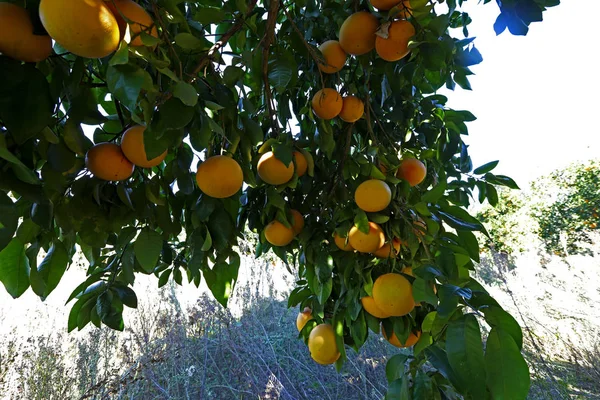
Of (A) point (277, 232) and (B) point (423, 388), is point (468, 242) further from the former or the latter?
(A) point (277, 232)

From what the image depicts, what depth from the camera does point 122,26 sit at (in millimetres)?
546

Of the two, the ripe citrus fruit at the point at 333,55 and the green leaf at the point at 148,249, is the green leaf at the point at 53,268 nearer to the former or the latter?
the green leaf at the point at 148,249

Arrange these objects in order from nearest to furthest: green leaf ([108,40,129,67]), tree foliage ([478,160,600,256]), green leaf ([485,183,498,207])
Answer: green leaf ([108,40,129,67]) < green leaf ([485,183,498,207]) < tree foliage ([478,160,600,256])

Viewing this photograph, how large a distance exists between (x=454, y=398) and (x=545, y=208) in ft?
28.6

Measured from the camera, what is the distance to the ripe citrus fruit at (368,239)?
1.14 meters

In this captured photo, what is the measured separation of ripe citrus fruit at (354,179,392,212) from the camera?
1144 mm

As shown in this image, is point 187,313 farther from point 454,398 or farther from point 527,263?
point 527,263

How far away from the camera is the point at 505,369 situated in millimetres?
538

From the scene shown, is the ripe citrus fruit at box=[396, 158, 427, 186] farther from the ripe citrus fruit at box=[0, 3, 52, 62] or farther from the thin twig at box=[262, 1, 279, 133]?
the ripe citrus fruit at box=[0, 3, 52, 62]

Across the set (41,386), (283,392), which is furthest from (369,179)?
(41,386)

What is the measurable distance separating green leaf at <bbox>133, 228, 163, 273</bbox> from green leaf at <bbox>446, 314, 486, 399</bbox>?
65 cm

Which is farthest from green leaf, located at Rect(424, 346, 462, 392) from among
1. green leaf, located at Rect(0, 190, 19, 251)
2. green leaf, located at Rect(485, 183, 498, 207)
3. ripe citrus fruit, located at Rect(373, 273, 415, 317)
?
green leaf, located at Rect(485, 183, 498, 207)

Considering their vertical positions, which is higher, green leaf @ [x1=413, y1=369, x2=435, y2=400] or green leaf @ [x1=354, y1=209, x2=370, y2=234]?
green leaf @ [x1=354, y1=209, x2=370, y2=234]

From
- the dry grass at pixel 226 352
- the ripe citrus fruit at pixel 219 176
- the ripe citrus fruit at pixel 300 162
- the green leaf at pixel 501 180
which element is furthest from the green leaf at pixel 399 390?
the dry grass at pixel 226 352
